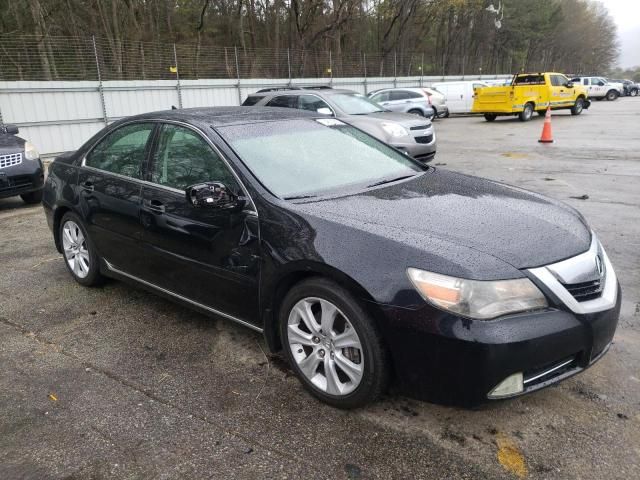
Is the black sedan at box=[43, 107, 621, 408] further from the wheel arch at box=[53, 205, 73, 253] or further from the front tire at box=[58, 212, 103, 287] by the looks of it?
the wheel arch at box=[53, 205, 73, 253]

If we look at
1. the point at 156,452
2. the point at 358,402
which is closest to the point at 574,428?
the point at 358,402

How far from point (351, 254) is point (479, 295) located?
0.62m

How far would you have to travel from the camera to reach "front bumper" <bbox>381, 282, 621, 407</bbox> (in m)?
2.29

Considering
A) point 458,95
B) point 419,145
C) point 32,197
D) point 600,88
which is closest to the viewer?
point 32,197

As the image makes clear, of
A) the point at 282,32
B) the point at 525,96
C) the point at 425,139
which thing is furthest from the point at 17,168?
the point at 282,32

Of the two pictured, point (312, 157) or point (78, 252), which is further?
point (78, 252)

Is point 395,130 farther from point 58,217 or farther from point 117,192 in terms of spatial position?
point 117,192

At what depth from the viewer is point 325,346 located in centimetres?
277

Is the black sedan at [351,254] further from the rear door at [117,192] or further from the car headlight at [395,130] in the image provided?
the car headlight at [395,130]

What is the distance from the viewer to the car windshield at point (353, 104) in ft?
34.1

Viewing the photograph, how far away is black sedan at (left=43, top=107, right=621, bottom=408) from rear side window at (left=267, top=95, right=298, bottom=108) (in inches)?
260

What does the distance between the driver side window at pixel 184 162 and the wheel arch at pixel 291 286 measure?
0.69 m

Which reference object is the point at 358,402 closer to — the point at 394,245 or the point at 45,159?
the point at 394,245

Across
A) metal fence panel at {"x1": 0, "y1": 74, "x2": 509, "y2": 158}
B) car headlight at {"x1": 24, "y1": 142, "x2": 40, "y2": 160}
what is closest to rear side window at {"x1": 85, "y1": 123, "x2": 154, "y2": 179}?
car headlight at {"x1": 24, "y1": 142, "x2": 40, "y2": 160}
